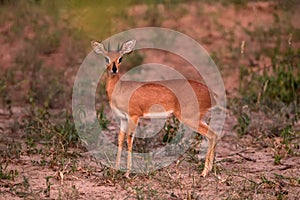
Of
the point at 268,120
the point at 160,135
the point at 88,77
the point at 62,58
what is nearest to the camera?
the point at 160,135

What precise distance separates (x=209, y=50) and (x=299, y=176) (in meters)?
4.45

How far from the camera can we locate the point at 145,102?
5.15 m

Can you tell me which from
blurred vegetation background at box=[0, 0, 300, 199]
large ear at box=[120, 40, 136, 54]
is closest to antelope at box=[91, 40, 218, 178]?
large ear at box=[120, 40, 136, 54]

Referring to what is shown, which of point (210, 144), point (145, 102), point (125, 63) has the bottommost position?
point (210, 144)

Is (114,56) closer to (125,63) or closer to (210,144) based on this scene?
(210,144)

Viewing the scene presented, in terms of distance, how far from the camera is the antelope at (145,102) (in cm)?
512

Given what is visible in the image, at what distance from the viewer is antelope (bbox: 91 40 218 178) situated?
512 centimetres

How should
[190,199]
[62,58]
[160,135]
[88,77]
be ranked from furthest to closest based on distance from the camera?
1. [62,58]
2. [88,77]
3. [160,135]
4. [190,199]

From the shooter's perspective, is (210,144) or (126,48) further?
(210,144)

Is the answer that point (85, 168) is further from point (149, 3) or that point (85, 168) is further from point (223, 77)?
point (149, 3)

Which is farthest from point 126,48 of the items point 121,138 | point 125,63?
point 125,63

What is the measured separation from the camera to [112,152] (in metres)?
5.61

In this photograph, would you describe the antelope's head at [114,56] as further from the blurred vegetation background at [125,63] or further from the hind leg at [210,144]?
the hind leg at [210,144]

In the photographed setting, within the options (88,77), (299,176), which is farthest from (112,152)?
(88,77)
